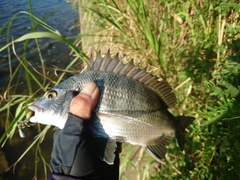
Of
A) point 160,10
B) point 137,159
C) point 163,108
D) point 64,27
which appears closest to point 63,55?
point 64,27

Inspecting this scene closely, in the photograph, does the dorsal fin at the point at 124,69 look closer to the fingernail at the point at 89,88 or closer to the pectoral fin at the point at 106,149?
the fingernail at the point at 89,88

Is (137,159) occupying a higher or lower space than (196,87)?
lower

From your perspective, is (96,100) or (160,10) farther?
(160,10)

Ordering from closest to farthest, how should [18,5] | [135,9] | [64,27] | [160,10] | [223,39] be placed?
[223,39] < [135,9] < [160,10] < [64,27] < [18,5]

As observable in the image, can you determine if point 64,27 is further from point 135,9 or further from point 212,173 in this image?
point 212,173

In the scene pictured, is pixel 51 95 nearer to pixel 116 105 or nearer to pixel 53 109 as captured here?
pixel 53 109

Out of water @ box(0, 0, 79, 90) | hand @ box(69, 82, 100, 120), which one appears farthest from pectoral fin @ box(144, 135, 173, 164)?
water @ box(0, 0, 79, 90)
